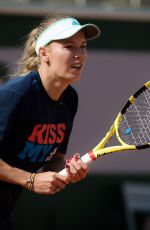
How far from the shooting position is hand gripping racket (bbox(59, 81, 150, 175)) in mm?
3879

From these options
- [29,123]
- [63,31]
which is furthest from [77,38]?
[29,123]

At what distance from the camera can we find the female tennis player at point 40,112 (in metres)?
3.72

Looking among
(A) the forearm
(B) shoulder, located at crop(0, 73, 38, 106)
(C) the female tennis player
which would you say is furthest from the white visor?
(A) the forearm

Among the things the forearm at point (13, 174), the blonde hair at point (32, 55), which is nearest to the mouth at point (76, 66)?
the blonde hair at point (32, 55)

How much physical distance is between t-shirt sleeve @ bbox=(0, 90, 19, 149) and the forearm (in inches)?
6.3

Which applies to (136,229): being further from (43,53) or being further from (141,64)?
(43,53)

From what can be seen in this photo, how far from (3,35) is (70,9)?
2.05ft

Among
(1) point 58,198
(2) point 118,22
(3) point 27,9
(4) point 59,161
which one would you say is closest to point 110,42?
(2) point 118,22

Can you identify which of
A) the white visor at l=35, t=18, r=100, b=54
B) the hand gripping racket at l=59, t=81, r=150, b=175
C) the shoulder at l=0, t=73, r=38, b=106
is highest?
the white visor at l=35, t=18, r=100, b=54

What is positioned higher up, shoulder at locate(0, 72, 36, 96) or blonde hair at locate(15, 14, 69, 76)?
blonde hair at locate(15, 14, 69, 76)

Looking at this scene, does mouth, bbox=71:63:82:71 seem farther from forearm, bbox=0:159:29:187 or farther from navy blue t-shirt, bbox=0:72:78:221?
forearm, bbox=0:159:29:187

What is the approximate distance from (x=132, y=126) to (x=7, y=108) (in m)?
0.84

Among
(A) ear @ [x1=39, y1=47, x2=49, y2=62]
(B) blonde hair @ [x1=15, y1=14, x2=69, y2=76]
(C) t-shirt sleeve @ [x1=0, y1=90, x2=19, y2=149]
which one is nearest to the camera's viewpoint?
(C) t-shirt sleeve @ [x1=0, y1=90, x2=19, y2=149]

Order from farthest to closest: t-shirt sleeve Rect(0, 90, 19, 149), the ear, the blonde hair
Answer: the blonde hair → the ear → t-shirt sleeve Rect(0, 90, 19, 149)
